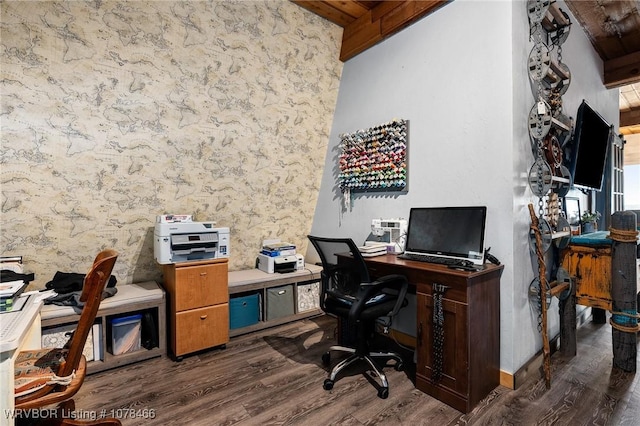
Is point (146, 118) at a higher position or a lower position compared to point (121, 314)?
higher

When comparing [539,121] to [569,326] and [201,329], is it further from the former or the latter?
[201,329]

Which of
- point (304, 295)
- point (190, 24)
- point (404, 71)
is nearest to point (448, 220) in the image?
point (404, 71)

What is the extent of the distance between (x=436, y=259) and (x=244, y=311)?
1832mm

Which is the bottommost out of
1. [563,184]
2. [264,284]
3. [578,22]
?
[264,284]

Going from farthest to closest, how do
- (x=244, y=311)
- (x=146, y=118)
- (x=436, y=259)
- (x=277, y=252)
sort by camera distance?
(x=277, y=252) → (x=244, y=311) → (x=146, y=118) → (x=436, y=259)

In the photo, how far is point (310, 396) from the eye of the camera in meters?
2.09

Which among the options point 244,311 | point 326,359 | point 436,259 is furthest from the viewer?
point 244,311

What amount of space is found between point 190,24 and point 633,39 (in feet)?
15.1

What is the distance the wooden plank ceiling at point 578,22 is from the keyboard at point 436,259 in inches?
79.1

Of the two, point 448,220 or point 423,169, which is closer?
point 448,220

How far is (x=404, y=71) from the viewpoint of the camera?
9.51ft

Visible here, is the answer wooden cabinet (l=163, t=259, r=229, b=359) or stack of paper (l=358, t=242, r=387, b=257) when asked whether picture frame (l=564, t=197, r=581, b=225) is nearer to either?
stack of paper (l=358, t=242, r=387, b=257)

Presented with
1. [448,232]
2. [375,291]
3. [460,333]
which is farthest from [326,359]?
[448,232]

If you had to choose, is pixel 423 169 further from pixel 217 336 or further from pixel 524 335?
pixel 217 336
